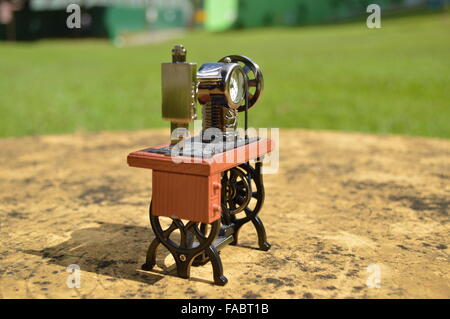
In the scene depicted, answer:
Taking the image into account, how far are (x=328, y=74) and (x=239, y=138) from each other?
30.6 feet

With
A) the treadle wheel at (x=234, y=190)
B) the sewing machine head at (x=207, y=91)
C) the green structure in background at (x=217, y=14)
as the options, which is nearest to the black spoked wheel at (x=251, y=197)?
the treadle wheel at (x=234, y=190)

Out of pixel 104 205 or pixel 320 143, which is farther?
pixel 320 143

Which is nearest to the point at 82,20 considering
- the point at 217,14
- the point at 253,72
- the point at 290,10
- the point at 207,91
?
the point at 290,10

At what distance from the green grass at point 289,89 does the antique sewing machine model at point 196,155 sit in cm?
568

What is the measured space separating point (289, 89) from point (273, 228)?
755cm

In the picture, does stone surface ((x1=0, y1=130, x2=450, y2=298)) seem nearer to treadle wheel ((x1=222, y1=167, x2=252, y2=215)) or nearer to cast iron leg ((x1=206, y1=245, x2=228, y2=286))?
cast iron leg ((x1=206, y1=245, x2=228, y2=286))

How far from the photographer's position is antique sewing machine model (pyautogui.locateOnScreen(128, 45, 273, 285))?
8.31 feet

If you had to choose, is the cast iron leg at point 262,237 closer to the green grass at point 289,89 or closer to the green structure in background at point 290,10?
the green grass at point 289,89

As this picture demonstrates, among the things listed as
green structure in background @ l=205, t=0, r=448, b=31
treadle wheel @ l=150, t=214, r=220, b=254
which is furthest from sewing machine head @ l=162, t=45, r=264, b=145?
green structure in background @ l=205, t=0, r=448, b=31

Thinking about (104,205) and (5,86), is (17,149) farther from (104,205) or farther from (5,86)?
(5,86)

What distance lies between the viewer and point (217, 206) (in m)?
2.58

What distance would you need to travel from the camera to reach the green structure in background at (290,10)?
2891 cm

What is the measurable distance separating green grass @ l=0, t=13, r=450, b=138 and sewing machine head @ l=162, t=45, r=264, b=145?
5.61m

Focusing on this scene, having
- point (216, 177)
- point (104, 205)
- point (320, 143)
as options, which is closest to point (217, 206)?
point (216, 177)
